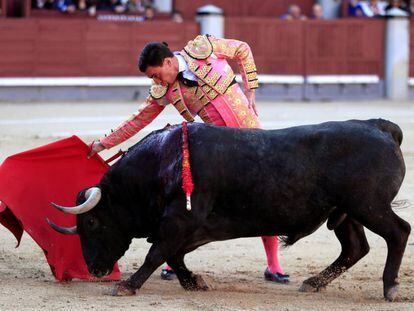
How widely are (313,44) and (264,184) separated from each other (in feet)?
36.0

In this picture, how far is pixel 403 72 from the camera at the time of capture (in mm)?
15672

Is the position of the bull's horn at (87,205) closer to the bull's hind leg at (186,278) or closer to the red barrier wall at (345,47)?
the bull's hind leg at (186,278)

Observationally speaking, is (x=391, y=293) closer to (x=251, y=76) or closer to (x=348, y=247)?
(x=348, y=247)

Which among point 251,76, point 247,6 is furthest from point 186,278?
point 247,6

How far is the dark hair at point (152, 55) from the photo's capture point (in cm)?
465

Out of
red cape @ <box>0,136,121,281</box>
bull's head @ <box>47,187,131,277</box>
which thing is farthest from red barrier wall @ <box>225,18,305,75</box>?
bull's head @ <box>47,187,131,277</box>

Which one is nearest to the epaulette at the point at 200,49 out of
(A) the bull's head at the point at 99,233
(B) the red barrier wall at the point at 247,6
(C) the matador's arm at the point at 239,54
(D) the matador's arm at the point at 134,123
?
(C) the matador's arm at the point at 239,54

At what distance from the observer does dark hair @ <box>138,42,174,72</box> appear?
465 cm

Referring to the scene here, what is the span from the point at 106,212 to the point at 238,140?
672 millimetres

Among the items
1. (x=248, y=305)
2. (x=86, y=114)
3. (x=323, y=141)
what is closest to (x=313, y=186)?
(x=323, y=141)

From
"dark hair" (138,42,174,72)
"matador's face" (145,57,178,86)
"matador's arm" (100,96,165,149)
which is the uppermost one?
"dark hair" (138,42,174,72)

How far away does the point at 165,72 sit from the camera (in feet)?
15.6

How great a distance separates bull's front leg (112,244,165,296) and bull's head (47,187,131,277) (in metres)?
0.24

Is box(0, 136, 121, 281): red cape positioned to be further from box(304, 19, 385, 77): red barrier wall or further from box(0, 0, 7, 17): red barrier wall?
box(304, 19, 385, 77): red barrier wall
